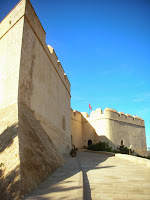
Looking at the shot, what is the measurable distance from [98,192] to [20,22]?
6.33 metres

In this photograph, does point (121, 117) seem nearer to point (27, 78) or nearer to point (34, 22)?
point (34, 22)

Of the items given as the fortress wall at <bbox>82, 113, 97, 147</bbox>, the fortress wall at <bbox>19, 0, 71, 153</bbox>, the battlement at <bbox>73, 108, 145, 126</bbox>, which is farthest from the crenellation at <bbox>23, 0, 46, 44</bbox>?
the fortress wall at <bbox>82, 113, 97, 147</bbox>

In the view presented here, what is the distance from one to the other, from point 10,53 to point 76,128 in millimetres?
15106

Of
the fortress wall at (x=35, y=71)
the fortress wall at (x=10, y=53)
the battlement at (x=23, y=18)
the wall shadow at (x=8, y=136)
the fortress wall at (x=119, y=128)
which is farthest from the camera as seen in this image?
the fortress wall at (x=119, y=128)

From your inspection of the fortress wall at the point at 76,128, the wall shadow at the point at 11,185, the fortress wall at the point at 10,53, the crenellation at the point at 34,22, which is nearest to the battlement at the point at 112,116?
the fortress wall at the point at 76,128

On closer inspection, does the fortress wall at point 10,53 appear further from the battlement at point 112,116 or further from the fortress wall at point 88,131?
the fortress wall at point 88,131

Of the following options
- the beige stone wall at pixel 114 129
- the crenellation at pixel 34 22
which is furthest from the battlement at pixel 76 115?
the crenellation at pixel 34 22

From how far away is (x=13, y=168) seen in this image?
8.93 feet

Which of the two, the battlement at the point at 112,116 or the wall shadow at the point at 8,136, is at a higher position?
the battlement at the point at 112,116

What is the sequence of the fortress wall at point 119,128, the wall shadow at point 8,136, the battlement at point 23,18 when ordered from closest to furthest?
1. the wall shadow at point 8,136
2. the battlement at point 23,18
3. the fortress wall at point 119,128

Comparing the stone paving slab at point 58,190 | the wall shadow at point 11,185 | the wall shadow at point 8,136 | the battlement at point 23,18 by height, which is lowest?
the stone paving slab at point 58,190

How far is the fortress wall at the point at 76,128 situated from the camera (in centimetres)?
1909

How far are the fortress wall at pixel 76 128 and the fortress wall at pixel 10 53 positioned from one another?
1357 centimetres

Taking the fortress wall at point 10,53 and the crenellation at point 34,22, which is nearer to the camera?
the fortress wall at point 10,53
